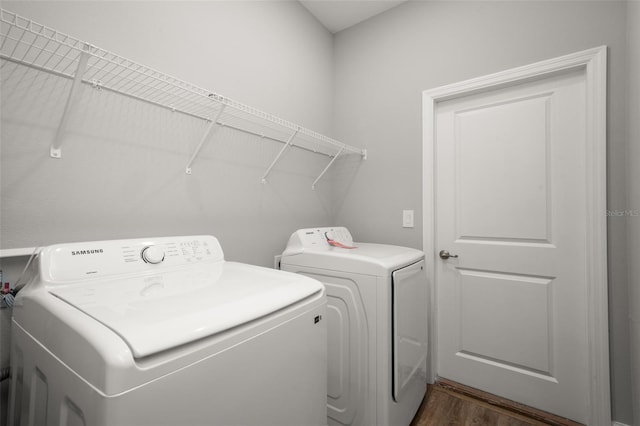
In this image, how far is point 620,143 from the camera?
1491 millimetres

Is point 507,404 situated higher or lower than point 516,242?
lower

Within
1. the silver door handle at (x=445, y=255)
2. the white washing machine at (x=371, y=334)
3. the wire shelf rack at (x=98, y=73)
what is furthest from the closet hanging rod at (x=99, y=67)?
the silver door handle at (x=445, y=255)

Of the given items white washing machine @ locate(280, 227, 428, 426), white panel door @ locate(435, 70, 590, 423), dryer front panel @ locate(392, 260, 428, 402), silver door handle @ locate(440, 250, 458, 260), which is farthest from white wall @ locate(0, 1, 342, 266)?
white panel door @ locate(435, 70, 590, 423)

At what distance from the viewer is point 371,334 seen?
1.40m

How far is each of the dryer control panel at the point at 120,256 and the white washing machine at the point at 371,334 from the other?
0.61 m

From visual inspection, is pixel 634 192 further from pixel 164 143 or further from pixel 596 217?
pixel 164 143

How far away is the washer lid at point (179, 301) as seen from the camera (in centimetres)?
60

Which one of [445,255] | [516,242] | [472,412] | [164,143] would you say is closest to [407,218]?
[445,255]

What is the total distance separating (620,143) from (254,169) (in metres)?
2.04

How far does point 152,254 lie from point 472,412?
2042 mm

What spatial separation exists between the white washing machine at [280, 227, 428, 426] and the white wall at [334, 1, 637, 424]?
2.45ft

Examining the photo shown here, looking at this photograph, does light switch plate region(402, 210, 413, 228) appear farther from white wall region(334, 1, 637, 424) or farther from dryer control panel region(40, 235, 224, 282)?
dryer control panel region(40, 235, 224, 282)

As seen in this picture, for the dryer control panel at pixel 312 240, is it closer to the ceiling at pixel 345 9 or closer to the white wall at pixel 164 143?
the white wall at pixel 164 143

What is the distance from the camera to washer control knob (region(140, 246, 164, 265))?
1116 mm
